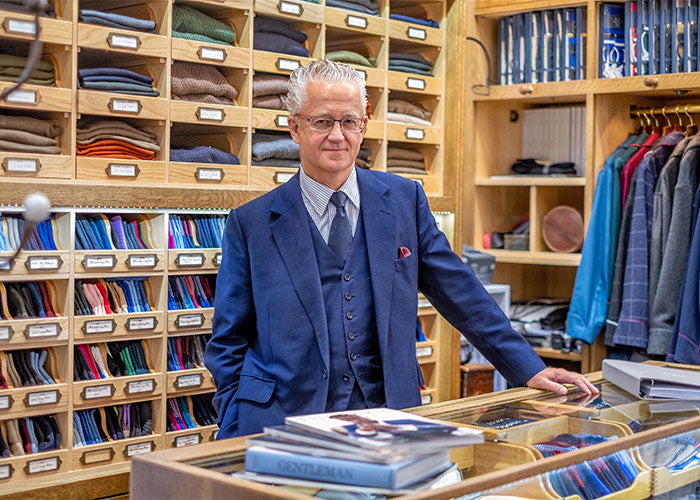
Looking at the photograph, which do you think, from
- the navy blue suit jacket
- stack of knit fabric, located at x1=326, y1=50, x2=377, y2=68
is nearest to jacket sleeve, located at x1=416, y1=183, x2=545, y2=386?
the navy blue suit jacket

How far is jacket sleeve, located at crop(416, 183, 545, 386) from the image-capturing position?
2.30 meters

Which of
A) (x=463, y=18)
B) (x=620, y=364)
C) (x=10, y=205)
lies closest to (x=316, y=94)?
(x=620, y=364)

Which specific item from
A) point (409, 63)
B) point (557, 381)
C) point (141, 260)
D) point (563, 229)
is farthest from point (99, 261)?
point (563, 229)

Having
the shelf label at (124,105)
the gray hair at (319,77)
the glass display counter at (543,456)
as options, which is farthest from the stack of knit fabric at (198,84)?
the glass display counter at (543,456)

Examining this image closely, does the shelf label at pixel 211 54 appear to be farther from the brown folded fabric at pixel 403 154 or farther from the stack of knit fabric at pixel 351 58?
the brown folded fabric at pixel 403 154

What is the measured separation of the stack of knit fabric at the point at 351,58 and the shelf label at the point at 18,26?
1.40m

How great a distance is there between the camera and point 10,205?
134 inches

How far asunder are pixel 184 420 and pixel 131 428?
244 millimetres

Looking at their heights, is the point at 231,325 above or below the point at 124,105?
below

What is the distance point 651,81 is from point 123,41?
8.54ft

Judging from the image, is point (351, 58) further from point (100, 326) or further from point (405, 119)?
point (100, 326)

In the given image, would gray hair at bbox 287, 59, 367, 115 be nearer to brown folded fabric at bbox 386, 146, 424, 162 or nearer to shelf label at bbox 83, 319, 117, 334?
shelf label at bbox 83, 319, 117, 334

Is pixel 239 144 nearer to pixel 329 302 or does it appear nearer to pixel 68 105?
pixel 68 105

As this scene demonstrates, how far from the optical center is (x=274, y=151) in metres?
Result: 4.17
